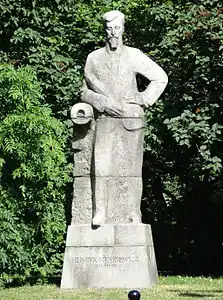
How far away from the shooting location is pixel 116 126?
38.3 ft

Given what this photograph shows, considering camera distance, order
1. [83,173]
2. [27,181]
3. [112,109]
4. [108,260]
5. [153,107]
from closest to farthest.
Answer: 1. [108,260]
2. [112,109]
3. [83,173]
4. [27,181]
5. [153,107]

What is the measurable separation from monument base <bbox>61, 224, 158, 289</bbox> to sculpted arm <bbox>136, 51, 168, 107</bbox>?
168 cm

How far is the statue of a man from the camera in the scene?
11.7 m

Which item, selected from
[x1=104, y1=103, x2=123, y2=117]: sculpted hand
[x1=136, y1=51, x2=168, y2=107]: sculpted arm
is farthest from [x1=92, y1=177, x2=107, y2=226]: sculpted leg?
[x1=136, y1=51, x2=168, y2=107]: sculpted arm

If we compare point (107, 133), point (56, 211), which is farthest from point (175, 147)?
point (107, 133)

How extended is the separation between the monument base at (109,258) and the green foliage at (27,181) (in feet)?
4.94

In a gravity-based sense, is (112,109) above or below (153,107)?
below

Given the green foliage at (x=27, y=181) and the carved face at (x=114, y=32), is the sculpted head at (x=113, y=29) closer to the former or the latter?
the carved face at (x=114, y=32)

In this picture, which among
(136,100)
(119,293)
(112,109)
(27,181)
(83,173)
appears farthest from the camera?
(27,181)

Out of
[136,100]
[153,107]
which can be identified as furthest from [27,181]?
[153,107]

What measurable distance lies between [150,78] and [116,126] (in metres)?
0.83

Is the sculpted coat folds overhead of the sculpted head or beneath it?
beneath

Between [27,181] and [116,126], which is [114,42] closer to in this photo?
[116,126]

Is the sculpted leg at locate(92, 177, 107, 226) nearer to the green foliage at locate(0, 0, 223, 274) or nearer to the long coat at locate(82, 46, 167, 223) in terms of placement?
the long coat at locate(82, 46, 167, 223)
